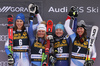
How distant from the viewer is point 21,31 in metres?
4.16

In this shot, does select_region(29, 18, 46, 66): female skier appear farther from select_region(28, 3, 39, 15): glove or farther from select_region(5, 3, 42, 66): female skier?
select_region(28, 3, 39, 15): glove

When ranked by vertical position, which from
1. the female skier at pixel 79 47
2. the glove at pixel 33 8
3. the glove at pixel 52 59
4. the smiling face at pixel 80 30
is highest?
the glove at pixel 33 8

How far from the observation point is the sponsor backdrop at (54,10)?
4.69m

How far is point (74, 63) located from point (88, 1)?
1773mm

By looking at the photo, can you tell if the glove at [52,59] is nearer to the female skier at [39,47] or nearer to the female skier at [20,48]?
the female skier at [39,47]

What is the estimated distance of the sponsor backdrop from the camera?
4.69 metres

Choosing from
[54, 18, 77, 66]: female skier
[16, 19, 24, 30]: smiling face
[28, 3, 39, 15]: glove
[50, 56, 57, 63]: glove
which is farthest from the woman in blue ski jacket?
[16, 19, 24, 30]: smiling face

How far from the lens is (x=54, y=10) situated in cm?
471

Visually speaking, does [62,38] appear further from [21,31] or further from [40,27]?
[21,31]

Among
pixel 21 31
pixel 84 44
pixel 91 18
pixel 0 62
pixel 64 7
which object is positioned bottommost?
pixel 0 62

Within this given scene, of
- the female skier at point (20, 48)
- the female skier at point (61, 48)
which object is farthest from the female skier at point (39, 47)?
the female skier at point (61, 48)

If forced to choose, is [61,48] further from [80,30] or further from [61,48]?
[80,30]

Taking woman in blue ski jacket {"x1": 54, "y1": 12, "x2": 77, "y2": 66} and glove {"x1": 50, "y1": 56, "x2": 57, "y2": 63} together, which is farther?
woman in blue ski jacket {"x1": 54, "y1": 12, "x2": 77, "y2": 66}

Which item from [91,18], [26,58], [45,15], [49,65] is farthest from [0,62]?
[91,18]
